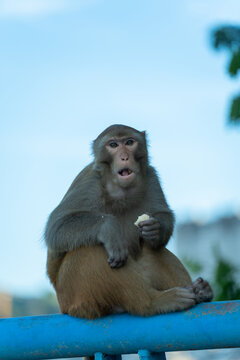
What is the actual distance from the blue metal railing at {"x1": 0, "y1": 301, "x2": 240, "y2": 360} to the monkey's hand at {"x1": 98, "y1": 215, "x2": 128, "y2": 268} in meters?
0.37

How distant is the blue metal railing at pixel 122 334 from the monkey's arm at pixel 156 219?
67 cm

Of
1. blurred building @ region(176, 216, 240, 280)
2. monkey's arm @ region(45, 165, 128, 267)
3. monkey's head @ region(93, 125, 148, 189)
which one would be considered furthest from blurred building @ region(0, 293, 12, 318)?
monkey's arm @ region(45, 165, 128, 267)

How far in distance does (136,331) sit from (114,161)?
148 centimetres

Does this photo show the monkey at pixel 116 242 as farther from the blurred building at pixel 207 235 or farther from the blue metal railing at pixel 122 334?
the blurred building at pixel 207 235

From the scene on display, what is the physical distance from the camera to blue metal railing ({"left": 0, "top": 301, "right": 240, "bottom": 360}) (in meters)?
2.71


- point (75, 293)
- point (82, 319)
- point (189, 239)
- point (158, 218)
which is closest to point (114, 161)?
point (158, 218)

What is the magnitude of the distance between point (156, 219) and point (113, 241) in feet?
1.23

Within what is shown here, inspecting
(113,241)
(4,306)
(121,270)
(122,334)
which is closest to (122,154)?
(113,241)

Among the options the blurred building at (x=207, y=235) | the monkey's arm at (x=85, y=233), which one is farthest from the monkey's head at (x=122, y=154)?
the blurred building at (x=207, y=235)

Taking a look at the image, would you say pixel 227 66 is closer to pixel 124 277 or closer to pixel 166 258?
pixel 166 258

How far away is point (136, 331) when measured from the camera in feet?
9.56

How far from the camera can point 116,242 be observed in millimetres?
3549

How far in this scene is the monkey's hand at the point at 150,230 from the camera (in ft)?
12.1

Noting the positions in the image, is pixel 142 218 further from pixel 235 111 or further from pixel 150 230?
pixel 235 111
